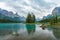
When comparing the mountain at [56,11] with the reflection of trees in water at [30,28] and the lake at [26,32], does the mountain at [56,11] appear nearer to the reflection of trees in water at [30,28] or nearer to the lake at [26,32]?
the lake at [26,32]

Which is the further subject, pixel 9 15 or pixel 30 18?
pixel 30 18

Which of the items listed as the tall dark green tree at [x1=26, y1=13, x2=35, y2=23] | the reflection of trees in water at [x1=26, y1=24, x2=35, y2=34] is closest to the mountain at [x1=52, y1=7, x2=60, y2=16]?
the tall dark green tree at [x1=26, y1=13, x2=35, y2=23]

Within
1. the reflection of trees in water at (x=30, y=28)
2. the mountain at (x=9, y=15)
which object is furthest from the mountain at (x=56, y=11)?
the mountain at (x=9, y=15)

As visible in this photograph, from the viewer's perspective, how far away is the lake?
4207 millimetres

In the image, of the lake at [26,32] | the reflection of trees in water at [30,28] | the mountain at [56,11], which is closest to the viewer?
the lake at [26,32]

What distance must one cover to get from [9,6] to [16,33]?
32.8 inches

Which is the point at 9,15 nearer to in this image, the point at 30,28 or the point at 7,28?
the point at 7,28

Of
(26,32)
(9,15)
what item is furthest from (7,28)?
(26,32)

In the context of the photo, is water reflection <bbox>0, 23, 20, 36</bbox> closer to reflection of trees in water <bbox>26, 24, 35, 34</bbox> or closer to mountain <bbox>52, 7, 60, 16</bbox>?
reflection of trees in water <bbox>26, 24, 35, 34</bbox>

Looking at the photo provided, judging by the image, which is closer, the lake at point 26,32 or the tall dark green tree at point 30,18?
the lake at point 26,32

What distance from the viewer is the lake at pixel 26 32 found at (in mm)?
4207

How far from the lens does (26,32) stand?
4422 millimetres

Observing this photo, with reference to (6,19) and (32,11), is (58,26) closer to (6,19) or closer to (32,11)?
(32,11)

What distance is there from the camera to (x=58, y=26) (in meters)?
4.53
